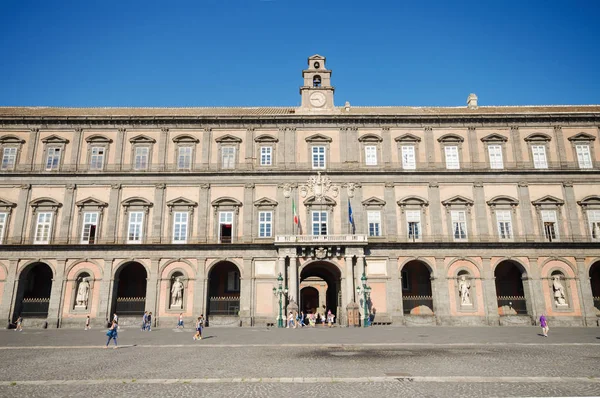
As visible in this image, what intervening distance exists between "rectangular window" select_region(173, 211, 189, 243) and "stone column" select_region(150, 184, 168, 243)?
1.08 metres

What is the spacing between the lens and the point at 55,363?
14773mm

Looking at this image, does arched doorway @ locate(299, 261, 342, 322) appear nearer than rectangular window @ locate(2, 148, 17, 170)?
Yes

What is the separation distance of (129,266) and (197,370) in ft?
84.3

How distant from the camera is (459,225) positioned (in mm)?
34406

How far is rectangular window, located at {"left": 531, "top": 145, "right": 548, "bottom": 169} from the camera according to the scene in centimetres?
3581

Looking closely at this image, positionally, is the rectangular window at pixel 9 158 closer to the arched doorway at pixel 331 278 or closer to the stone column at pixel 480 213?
the arched doorway at pixel 331 278

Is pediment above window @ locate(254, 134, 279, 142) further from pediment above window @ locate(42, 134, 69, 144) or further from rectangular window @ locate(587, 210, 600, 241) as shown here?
rectangular window @ locate(587, 210, 600, 241)

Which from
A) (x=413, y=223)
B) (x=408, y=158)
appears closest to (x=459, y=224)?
(x=413, y=223)

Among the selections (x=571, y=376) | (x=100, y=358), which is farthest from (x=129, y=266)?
(x=571, y=376)

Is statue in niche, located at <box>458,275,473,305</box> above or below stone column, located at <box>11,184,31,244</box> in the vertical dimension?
below

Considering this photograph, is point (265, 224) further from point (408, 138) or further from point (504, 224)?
point (504, 224)

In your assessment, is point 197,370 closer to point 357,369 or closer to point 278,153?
point 357,369

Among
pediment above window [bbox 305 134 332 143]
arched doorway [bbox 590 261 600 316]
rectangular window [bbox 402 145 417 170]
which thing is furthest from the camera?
pediment above window [bbox 305 134 332 143]

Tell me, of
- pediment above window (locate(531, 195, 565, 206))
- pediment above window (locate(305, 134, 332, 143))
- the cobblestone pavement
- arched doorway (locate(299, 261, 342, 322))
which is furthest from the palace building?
the cobblestone pavement
